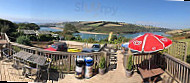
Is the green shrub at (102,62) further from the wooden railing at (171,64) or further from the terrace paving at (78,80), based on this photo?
the wooden railing at (171,64)

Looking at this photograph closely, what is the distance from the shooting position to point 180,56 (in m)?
4.65

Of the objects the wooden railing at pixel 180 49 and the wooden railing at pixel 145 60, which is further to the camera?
the wooden railing at pixel 145 60

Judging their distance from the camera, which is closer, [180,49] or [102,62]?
[102,62]

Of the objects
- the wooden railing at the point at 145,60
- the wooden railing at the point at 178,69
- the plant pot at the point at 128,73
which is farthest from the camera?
the wooden railing at the point at 145,60

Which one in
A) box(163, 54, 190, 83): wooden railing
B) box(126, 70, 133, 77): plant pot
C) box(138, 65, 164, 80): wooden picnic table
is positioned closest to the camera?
box(163, 54, 190, 83): wooden railing

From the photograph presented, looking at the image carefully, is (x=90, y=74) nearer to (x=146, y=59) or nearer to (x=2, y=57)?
(x=146, y=59)

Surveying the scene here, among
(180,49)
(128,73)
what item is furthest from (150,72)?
(180,49)

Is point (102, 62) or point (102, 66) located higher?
point (102, 62)

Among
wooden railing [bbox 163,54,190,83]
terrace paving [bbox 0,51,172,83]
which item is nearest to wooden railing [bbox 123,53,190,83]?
wooden railing [bbox 163,54,190,83]

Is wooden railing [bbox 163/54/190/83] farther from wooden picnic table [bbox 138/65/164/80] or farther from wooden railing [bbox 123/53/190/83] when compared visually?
wooden picnic table [bbox 138/65/164/80]

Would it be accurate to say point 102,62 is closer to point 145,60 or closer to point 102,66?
point 102,66

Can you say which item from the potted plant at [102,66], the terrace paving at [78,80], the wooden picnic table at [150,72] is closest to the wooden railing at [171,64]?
the wooden picnic table at [150,72]

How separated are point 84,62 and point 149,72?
1957mm

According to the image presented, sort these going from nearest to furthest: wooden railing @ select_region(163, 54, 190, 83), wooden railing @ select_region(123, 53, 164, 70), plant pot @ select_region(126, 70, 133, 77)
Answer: wooden railing @ select_region(163, 54, 190, 83)
plant pot @ select_region(126, 70, 133, 77)
wooden railing @ select_region(123, 53, 164, 70)
